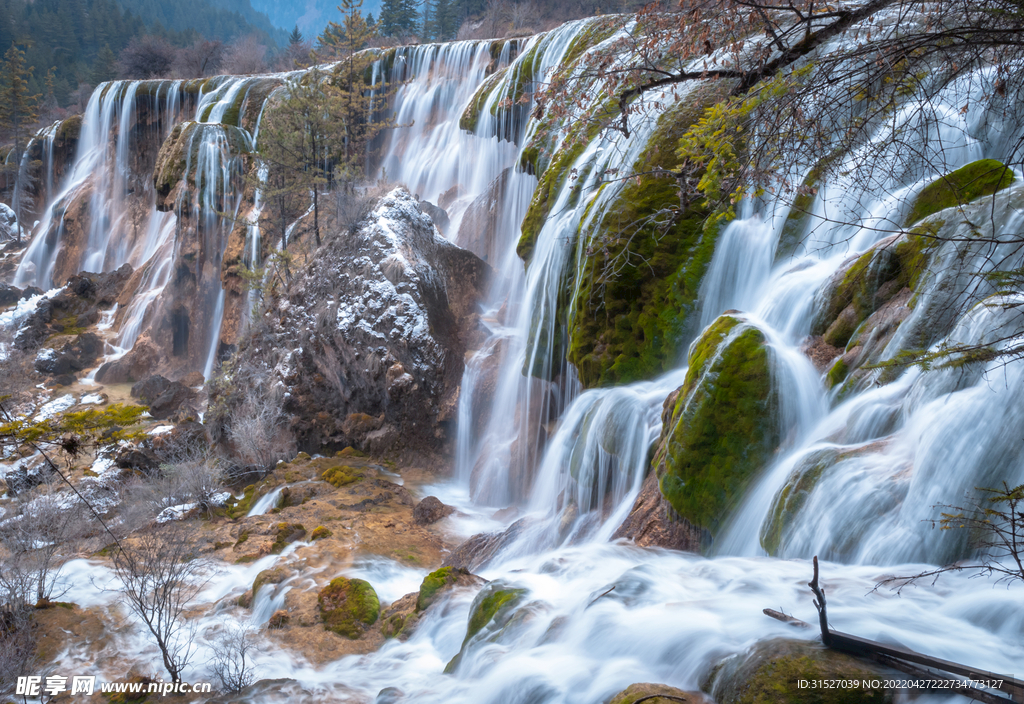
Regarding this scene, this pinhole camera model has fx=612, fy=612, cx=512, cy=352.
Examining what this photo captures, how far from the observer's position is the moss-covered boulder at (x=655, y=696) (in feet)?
11.3

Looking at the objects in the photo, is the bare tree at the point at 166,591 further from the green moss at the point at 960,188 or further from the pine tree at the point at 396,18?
the pine tree at the point at 396,18

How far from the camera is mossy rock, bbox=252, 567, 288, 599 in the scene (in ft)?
25.2

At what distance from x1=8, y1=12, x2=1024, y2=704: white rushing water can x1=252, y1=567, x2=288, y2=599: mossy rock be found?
0.13 m

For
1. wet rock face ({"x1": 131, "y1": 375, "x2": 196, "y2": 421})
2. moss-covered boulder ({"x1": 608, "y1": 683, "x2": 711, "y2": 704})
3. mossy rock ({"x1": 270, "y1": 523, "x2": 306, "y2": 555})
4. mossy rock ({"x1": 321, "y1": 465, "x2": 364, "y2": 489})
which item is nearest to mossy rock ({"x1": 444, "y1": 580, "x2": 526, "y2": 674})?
moss-covered boulder ({"x1": 608, "y1": 683, "x2": 711, "y2": 704})

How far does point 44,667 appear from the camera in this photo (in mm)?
6281

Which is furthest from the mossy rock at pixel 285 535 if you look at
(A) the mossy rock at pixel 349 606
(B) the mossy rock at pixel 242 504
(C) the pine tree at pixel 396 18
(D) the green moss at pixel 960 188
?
(C) the pine tree at pixel 396 18

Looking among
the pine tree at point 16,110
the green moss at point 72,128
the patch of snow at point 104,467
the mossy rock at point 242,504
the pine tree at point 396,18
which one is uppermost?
the pine tree at point 396,18

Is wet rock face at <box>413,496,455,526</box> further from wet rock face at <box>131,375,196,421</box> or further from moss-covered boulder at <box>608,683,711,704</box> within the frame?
wet rock face at <box>131,375,196,421</box>

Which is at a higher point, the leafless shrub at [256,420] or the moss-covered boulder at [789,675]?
the moss-covered boulder at [789,675]

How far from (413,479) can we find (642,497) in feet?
22.9

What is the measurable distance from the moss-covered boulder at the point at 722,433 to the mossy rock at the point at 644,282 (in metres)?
2.20

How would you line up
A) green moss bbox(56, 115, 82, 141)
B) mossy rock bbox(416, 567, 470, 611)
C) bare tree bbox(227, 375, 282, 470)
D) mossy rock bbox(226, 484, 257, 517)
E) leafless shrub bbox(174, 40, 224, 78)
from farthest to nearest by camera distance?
leafless shrub bbox(174, 40, 224, 78), green moss bbox(56, 115, 82, 141), bare tree bbox(227, 375, 282, 470), mossy rock bbox(226, 484, 257, 517), mossy rock bbox(416, 567, 470, 611)

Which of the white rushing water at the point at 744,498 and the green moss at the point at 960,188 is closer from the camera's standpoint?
the white rushing water at the point at 744,498

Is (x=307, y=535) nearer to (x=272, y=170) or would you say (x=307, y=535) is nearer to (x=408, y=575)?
(x=408, y=575)
